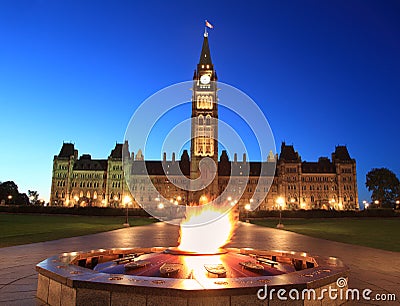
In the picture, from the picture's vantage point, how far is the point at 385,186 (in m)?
107

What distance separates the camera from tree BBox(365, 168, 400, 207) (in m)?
107

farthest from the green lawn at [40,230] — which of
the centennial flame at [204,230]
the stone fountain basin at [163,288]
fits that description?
the stone fountain basin at [163,288]

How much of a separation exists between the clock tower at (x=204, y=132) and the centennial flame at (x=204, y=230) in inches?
3768

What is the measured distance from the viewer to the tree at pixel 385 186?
106562 mm

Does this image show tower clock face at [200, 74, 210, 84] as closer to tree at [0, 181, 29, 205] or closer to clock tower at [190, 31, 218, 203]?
clock tower at [190, 31, 218, 203]

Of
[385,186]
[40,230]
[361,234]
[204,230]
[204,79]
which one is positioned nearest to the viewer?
[204,230]

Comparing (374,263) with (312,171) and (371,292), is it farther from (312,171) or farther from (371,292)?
(312,171)

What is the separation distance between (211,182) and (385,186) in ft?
195

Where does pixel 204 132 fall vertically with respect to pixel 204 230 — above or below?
above

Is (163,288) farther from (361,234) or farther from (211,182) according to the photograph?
(211,182)

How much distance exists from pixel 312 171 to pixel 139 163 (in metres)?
70.0

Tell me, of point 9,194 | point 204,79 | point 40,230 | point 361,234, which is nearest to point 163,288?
point 40,230

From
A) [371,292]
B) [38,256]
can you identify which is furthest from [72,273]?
[38,256]

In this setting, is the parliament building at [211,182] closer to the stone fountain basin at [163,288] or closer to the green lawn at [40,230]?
the green lawn at [40,230]
